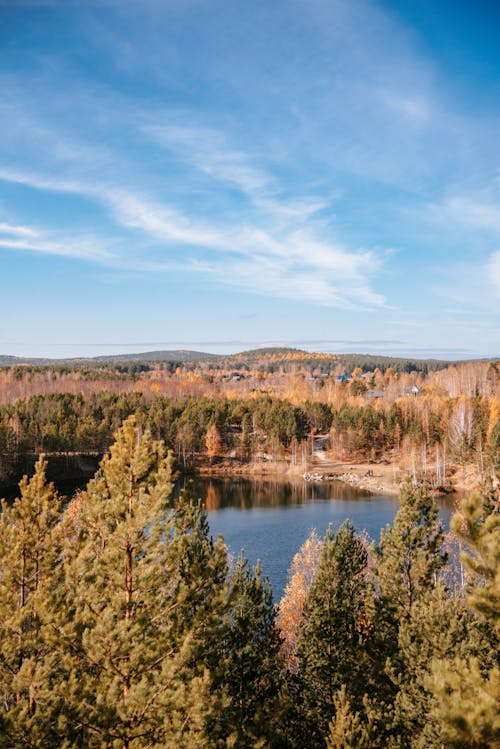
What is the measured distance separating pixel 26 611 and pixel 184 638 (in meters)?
3.46

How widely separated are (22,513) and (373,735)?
38.0 ft

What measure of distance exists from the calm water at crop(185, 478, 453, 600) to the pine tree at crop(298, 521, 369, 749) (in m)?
14.1

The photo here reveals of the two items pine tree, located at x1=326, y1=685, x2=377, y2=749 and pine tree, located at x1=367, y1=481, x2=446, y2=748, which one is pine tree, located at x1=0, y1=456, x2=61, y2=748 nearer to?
pine tree, located at x1=326, y1=685, x2=377, y2=749

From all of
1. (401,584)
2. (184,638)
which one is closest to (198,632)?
(184,638)

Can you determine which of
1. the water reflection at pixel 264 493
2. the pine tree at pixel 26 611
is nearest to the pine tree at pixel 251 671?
the pine tree at pixel 26 611

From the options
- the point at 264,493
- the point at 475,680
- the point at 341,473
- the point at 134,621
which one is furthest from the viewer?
the point at 341,473

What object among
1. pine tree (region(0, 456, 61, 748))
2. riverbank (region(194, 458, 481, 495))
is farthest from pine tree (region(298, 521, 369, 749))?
riverbank (region(194, 458, 481, 495))

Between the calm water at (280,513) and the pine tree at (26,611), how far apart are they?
72.8 feet

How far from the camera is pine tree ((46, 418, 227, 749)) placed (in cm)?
860

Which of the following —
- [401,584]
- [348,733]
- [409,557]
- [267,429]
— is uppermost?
[409,557]

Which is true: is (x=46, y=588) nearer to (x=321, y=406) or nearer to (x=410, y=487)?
(x=410, y=487)

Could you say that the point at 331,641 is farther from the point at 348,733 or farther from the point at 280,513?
the point at 280,513

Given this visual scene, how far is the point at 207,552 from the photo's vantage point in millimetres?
12242

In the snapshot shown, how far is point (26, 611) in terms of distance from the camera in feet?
33.3
